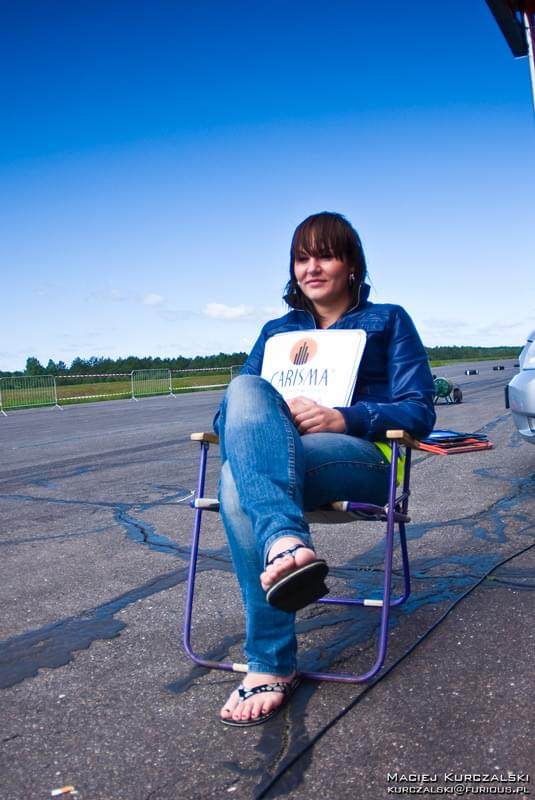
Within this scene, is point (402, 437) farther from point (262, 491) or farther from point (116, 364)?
point (116, 364)

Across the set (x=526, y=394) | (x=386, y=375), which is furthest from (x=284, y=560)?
(x=526, y=394)

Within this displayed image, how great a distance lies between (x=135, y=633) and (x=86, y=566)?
115cm

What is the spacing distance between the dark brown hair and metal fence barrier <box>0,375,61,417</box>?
20.2 metres

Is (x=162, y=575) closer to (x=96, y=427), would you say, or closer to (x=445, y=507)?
(x=445, y=507)

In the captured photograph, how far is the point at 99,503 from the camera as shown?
5.99 meters

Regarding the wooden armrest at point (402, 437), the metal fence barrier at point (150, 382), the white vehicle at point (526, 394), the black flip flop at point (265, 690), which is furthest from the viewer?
the metal fence barrier at point (150, 382)

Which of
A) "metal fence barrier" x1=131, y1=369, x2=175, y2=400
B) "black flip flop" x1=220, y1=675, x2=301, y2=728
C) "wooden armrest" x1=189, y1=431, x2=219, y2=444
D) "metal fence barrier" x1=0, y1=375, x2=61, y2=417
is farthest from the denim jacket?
"metal fence barrier" x1=131, y1=369, x2=175, y2=400

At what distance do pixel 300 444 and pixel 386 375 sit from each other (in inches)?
29.8

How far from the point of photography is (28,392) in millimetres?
23688

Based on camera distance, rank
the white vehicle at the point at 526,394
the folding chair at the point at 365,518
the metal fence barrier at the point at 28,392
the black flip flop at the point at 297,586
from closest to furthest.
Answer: the black flip flop at the point at 297,586, the folding chair at the point at 365,518, the white vehicle at the point at 526,394, the metal fence barrier at the point at 28,392

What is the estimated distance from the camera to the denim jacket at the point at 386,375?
9.16 ft

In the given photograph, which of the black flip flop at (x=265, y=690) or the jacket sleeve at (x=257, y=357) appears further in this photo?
the jacket sleeve at (x=257, y=357)

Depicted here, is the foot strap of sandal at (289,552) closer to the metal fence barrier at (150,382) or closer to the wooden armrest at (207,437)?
the wooden armrest at (207,437)

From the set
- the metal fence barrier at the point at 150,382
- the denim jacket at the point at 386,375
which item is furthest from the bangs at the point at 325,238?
the metal fence barrier at the point at 150,382
